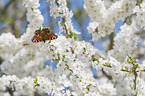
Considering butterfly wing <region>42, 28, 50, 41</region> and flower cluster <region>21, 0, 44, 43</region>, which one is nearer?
butterfly wing <region>42, 28, 50, 41</region>

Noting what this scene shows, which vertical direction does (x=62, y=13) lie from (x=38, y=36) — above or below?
above

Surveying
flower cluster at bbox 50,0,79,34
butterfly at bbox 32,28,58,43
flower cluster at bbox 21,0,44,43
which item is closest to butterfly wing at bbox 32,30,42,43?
butterfly at bbox 32,28,58,43

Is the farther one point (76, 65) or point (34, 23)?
point (34, 23)

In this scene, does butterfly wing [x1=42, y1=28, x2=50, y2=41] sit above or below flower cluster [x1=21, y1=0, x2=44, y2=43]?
below

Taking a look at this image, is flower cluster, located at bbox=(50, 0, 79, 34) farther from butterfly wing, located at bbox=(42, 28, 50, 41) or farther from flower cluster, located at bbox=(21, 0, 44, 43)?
flower cluster, located at bbox=(21, 0, 44, 43)

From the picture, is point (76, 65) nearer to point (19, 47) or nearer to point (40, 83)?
point (40, 83)

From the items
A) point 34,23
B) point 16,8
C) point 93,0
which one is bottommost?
point 34,23

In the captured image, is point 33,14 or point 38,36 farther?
point 33,14

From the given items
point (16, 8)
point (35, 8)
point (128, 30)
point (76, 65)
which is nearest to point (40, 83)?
point (76, 65)

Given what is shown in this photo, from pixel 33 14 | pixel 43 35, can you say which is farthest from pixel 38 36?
pixel 33 14

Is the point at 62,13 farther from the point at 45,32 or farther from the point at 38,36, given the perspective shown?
the point at 38,36

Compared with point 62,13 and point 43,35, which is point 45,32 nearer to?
point 43,35
